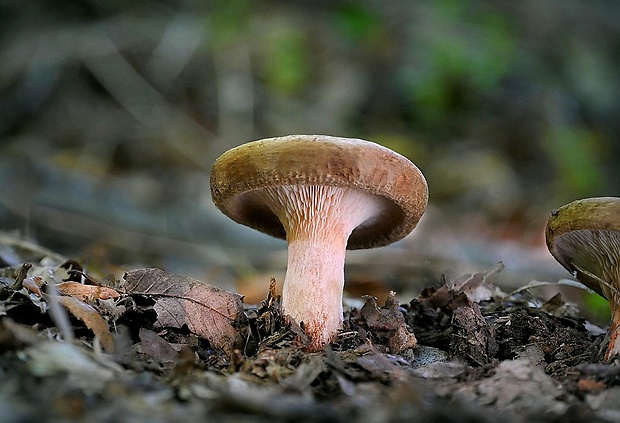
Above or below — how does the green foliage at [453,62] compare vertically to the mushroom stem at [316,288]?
above

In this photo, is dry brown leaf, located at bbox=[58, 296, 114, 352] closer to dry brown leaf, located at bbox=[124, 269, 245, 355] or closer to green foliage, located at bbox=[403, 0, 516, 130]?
dry brown leaf, located at bbox=[124, 269, 245, 355]

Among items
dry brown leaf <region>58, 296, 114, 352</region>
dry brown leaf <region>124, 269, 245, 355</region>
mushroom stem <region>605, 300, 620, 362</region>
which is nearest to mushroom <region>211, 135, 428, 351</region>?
dry brown leaf <region>124, 269, 245, 355</region>

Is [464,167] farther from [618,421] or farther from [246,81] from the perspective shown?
[618,421]

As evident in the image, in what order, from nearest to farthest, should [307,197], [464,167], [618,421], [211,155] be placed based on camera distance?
[618,421] < [307,197] < [211,155] < [464,167]

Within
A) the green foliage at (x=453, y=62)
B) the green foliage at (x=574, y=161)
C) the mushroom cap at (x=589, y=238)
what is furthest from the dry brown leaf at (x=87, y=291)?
the green foliage at (x=574, y=161)

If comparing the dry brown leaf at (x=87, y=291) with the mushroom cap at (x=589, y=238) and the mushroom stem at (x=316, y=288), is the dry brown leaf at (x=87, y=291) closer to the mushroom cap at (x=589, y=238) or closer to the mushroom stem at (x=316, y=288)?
the mushroom stem at (x=316, y=288)

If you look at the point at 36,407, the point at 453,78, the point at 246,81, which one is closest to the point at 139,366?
the point at 36,407
